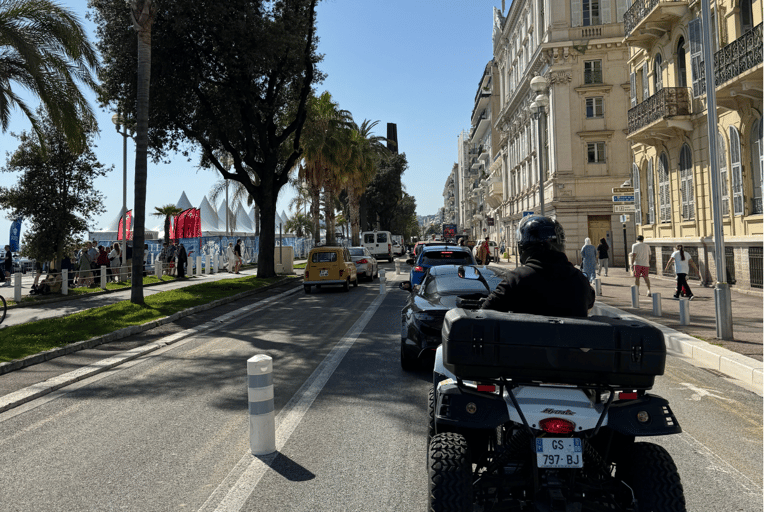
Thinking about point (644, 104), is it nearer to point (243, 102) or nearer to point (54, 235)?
point (243, 102)

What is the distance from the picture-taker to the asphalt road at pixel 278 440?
160 inches

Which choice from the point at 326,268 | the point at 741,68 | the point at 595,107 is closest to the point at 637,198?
the point at 741,68

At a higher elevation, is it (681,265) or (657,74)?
(657,74)

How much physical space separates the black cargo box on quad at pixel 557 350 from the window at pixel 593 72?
37818 mm

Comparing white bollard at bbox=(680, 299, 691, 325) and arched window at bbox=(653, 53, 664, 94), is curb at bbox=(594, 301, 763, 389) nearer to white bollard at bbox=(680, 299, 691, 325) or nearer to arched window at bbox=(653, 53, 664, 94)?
white bollard at bbox=(680, 299, 691, 325)

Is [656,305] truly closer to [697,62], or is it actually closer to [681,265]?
[681,265]

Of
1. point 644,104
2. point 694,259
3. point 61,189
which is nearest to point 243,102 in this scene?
point 61,189

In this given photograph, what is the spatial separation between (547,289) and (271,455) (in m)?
2.61

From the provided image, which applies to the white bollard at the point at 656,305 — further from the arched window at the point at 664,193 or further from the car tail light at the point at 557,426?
the arched window at the point at 664,193

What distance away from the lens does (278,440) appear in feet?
17.2

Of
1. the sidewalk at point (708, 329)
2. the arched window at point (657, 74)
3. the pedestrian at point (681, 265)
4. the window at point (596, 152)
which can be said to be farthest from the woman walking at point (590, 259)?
the window at point (596, 152)

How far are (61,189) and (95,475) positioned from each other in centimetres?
2123

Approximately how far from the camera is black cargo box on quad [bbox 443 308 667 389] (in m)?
3.03

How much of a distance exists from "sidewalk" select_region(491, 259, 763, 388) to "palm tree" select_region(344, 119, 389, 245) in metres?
28.5
